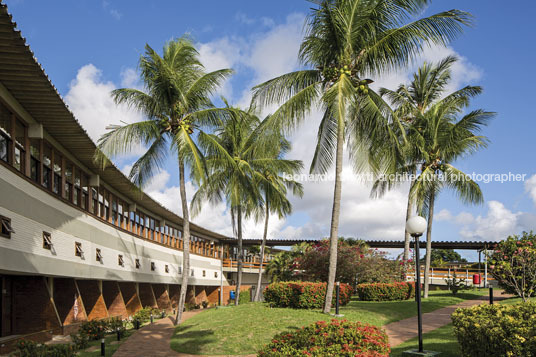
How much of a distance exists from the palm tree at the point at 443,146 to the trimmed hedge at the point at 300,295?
8.30 metres

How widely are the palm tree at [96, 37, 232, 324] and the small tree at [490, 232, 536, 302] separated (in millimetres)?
12052

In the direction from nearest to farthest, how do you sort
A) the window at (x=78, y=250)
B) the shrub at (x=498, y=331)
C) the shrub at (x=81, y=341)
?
the shrub at (x=498, y=331)
the shrub at (x=81, y=341)
the window at (x=78, y=250)

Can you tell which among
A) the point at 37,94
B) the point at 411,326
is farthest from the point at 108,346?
the point at 411,326

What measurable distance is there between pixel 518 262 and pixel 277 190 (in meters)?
17.8

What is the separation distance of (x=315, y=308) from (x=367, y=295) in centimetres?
618

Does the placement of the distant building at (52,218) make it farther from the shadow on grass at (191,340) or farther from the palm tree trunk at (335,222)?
the palm tree trunk at (335,222)

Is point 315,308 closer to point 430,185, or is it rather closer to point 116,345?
point 116,345

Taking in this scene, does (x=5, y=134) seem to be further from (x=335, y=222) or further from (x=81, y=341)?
(x=335, y=222)

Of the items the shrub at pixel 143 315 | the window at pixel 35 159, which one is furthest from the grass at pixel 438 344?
the shrub at pixel 143 315

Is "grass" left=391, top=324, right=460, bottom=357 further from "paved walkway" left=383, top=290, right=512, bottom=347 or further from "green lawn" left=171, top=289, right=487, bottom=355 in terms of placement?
"green lawn" left=171, top=289, right=487, bottom=355

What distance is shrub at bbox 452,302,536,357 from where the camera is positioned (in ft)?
26.1

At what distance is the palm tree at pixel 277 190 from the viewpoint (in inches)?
1236

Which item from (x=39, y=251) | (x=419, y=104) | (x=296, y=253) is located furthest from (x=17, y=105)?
(x=296, y=253)

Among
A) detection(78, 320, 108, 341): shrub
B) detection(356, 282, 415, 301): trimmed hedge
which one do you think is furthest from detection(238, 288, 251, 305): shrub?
detection(78, 320, 108, 341): shrub
